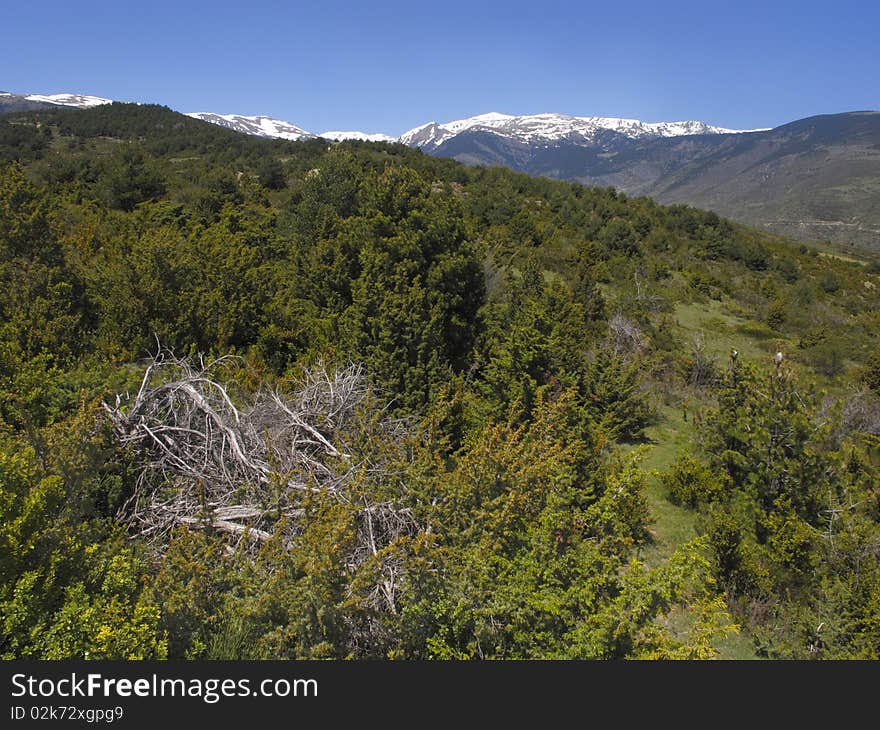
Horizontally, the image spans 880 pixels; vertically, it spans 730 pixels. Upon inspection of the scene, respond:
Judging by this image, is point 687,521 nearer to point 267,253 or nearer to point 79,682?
point 79,682

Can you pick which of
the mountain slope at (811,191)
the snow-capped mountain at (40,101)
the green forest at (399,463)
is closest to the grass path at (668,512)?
the green forest at (399,463)

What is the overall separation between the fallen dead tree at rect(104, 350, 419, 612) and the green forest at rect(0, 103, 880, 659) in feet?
0.14

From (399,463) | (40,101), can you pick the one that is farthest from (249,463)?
(40,101)

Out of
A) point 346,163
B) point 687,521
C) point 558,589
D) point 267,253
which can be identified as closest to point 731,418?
point 687,521

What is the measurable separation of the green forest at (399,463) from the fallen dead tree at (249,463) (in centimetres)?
4

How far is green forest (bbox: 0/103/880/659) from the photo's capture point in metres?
3.75

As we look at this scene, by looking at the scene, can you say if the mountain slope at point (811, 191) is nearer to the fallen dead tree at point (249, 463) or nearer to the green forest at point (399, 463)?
the green forest at point (399, 463)

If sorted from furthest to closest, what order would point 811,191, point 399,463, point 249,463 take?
point 811,191
point 249,463
point 399,463

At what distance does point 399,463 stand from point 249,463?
2003mm

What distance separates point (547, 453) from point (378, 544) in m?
2.13

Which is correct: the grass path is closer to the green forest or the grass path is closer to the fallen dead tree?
the green forest

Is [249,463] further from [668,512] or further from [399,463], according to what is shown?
[668,512]

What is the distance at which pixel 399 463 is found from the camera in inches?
217

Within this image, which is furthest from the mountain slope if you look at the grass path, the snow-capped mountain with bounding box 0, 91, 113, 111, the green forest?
the snow-capped mountain with bounding box 0, 91, 113, 111
